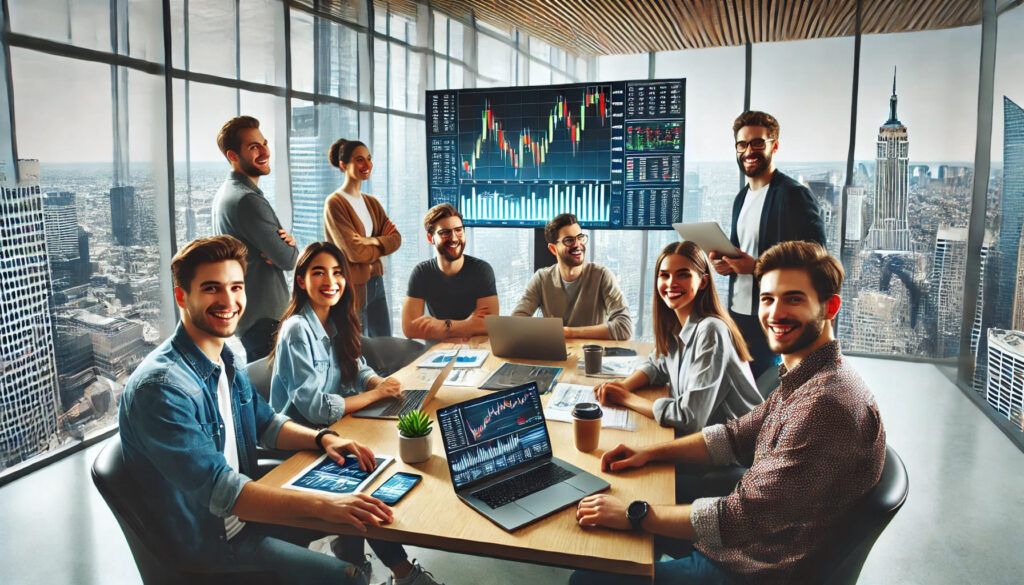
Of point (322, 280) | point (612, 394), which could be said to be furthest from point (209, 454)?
point (612, 394)

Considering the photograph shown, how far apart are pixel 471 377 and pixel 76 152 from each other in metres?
2.37

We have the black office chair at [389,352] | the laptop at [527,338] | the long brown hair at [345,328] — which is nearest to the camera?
the long brown hair at [345,328]

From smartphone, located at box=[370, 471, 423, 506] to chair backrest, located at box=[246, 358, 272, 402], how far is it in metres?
1.03

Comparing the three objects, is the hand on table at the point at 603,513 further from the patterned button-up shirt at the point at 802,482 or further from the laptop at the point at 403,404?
the laptop at the point at 403,404

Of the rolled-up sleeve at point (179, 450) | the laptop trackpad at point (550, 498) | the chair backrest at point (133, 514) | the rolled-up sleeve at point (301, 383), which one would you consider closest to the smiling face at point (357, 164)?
the rolled-up sleeve at point (301, 383)

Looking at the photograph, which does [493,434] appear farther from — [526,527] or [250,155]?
[250,155]

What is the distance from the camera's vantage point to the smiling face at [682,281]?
251 cm

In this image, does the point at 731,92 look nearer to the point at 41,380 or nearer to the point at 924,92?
the point at 924,92

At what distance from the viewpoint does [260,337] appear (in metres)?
3.66

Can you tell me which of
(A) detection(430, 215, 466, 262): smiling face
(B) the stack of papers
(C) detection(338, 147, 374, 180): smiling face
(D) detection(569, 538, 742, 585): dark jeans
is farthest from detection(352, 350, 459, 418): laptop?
(C) detection(338, 147, 374, 180): smiling face

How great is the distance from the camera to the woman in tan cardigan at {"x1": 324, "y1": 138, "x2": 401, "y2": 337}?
13.5ft

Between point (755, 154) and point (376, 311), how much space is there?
106 inches

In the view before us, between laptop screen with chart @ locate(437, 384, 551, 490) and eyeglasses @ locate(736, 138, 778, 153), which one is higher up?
eyeglasses @ locate(736, 138, 778, 153)

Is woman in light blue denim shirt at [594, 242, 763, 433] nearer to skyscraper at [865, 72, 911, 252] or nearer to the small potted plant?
the small potted plant
